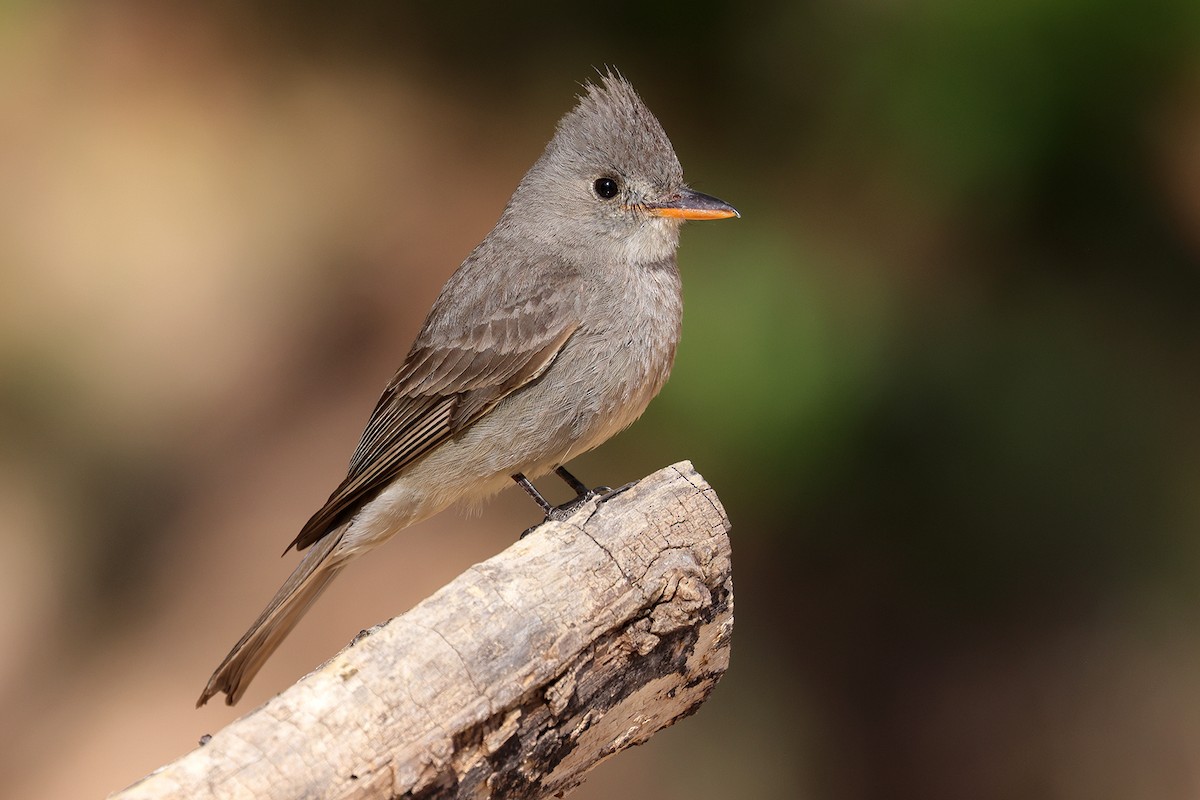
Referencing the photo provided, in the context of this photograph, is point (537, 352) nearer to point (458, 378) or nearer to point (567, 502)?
point (458, 378)

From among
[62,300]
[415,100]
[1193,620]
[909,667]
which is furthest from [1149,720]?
[62,300]

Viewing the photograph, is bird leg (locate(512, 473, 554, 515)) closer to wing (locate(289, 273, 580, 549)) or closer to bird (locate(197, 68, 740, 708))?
bird (locate(197, 68, 740, 708))

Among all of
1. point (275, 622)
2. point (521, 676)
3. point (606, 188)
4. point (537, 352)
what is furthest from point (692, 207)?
point (521, 676)

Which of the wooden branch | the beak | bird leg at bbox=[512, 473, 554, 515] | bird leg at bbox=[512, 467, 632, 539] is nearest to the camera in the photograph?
→ the wooden branch

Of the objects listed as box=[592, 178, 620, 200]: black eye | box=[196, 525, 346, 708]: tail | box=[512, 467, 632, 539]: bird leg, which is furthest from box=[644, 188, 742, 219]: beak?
box=[196, 525, 346, 708]: tail

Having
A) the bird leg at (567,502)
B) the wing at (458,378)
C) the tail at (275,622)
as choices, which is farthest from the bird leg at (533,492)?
the tail at (275,622)

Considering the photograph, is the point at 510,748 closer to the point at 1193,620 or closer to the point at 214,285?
the point at 1193,620

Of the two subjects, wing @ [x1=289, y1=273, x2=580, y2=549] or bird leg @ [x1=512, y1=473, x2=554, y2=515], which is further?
wing @ [x1=289, y1=273, x2=580, y2=549]
